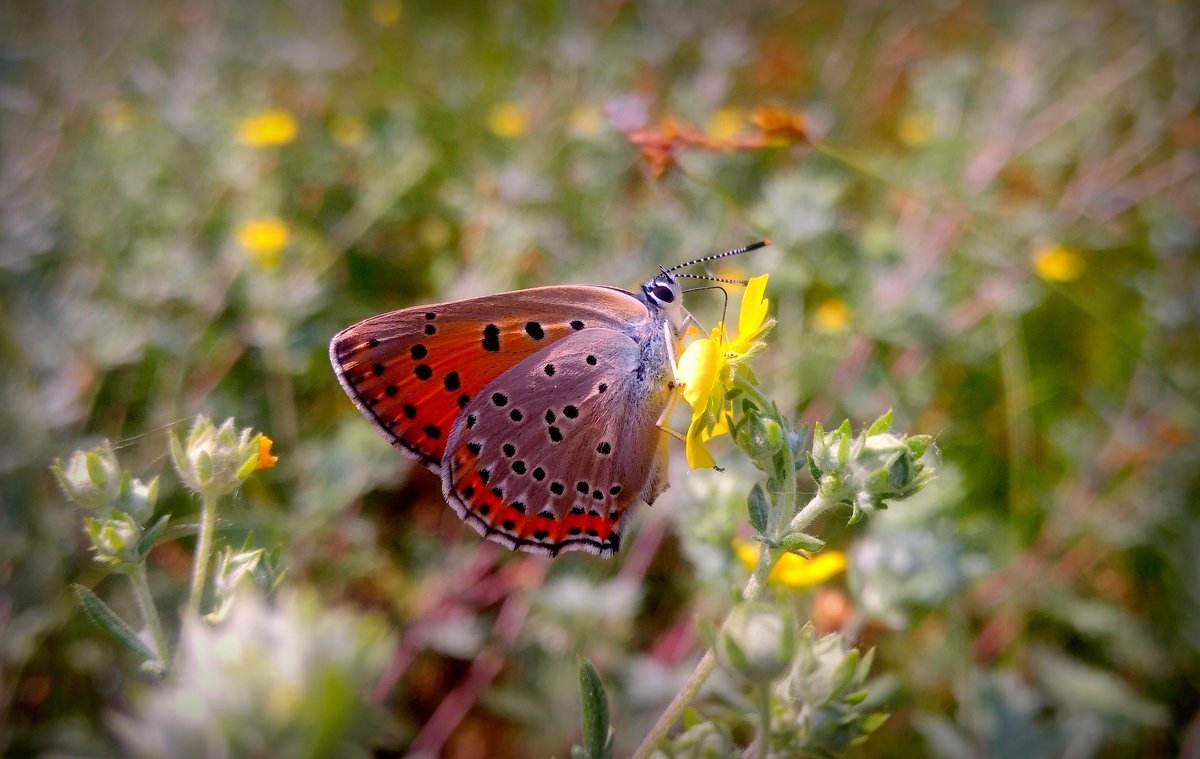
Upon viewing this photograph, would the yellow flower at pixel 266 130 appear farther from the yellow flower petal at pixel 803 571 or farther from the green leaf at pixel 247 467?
the yellow flower petal at pixel 803 571

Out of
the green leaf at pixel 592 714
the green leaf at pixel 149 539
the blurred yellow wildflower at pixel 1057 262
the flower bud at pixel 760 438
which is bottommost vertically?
the blurred yellow wildflower at pixel 1057 262

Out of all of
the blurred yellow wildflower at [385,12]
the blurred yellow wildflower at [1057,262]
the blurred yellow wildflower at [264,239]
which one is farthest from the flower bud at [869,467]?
the blurred yellow wildflower at [385,12]

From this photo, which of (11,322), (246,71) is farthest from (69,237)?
(246,71)

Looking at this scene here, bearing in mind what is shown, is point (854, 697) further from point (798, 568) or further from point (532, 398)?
point (532, 398)

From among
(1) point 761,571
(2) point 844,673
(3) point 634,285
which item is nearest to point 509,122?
(3) point 634,285

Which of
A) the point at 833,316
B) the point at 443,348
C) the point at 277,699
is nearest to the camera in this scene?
the point at 277,699

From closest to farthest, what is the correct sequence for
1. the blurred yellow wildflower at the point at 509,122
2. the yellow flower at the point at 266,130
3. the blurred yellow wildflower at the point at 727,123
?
1. the yellow flower at the point at 266,130
2. the blurred yellow wildflower at the point at 727,123
3. the blurred yellow wildflower at the point at 509,122
